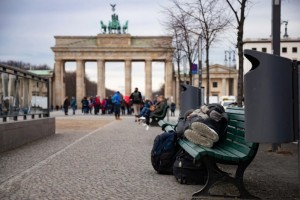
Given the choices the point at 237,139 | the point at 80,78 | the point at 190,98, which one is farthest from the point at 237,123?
the point at 80,78

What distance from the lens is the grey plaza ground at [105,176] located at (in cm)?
674

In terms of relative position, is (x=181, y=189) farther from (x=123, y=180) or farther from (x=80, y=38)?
(x=80, y=38)

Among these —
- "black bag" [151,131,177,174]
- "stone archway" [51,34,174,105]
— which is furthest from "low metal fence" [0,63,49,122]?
"stone archway" [51,34,174,105]

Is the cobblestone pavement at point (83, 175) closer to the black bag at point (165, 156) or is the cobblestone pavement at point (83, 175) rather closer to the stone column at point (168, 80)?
the black bag at point (165, 156)

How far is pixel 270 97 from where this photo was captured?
5.63 m

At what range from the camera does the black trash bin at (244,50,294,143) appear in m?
5.63

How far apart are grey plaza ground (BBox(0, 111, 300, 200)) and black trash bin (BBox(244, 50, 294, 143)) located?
122 cm

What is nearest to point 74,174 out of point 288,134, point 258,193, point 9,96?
point 258,193

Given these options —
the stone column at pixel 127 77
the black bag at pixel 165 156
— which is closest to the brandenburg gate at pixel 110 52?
the stone column at pixel 127 77

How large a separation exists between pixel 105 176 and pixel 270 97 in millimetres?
3558

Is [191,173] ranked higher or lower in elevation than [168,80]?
lower

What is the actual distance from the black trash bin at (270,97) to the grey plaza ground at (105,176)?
1225 mm

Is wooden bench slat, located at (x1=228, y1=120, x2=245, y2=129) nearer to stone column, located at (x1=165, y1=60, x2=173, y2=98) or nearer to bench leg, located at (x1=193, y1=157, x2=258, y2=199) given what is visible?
bench leg, located at (x1=193, y1=157, x2=258, y2=199)

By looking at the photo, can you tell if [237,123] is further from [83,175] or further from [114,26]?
[114,26]
